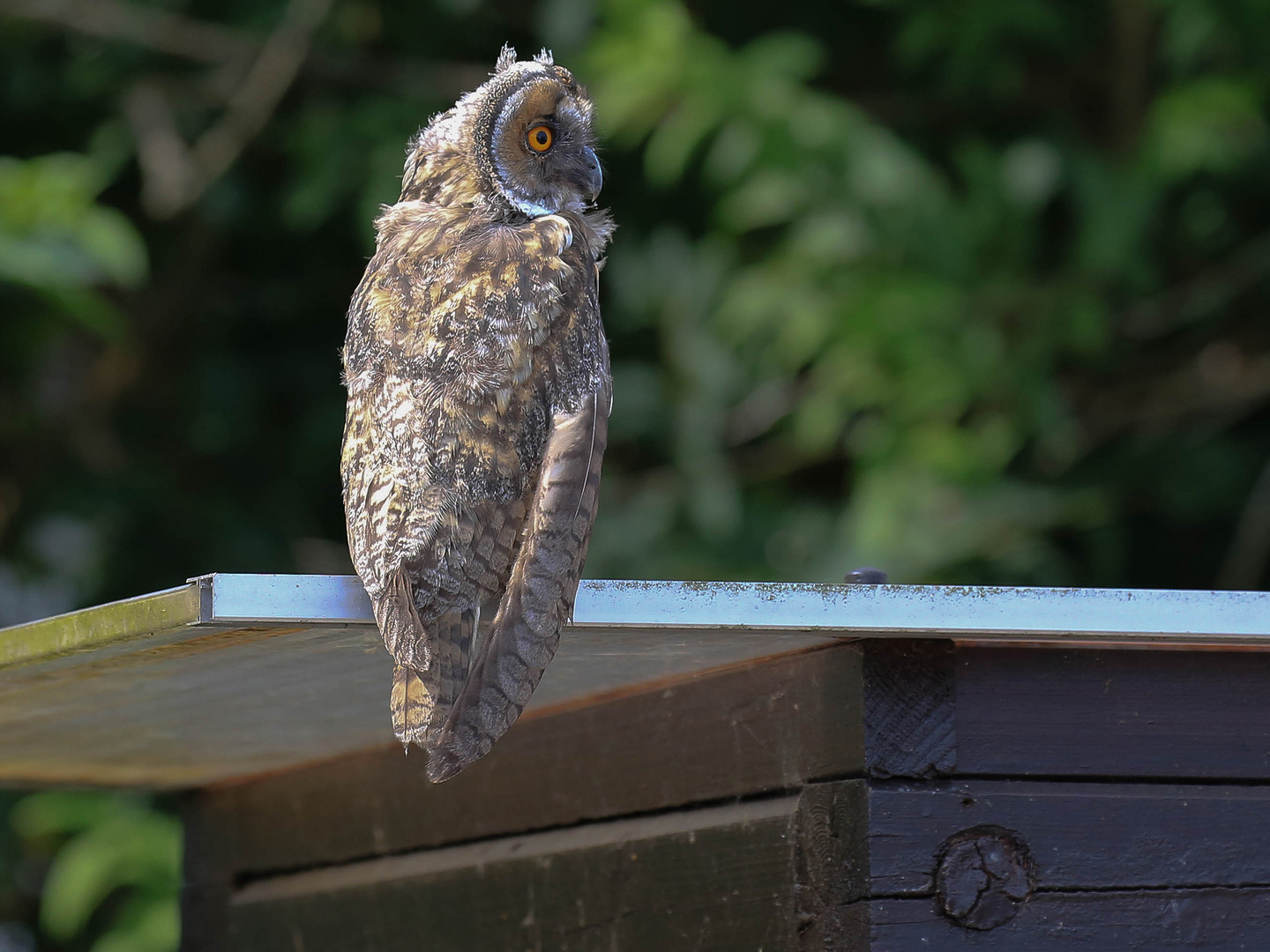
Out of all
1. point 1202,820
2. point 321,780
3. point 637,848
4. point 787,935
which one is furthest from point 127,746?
point 1202,820

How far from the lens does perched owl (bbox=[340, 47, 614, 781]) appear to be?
1756mm

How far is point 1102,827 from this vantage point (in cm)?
186

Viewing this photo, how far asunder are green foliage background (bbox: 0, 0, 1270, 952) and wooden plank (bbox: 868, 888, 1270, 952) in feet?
9.97

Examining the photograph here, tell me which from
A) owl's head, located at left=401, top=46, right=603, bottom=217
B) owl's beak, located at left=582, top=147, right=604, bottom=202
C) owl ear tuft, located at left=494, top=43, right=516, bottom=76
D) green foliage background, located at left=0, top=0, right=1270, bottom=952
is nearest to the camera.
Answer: owl's head, located at left=401, top=46, right=603, bottom=217

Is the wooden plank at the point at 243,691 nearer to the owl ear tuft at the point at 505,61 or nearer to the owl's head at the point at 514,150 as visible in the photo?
the owl's head at the point at 514,150

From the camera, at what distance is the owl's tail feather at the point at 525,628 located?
173cm

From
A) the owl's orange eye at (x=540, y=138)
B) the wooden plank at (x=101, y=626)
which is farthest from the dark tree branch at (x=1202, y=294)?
the wooden plank at (x=101, y=626)

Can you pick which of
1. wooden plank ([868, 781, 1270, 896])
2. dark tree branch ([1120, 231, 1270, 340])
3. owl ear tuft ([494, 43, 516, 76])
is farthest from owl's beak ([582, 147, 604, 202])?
dark tree branch ([1120, 231, 1270, 340])

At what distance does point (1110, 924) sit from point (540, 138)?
4.85 ft

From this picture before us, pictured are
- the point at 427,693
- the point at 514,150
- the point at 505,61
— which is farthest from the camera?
the point at 505,61

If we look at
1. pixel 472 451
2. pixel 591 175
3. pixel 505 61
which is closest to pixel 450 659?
pixel 472 451

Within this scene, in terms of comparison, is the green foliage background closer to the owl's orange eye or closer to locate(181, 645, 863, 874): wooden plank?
locate(181, 645, 863, 874): wooden plank

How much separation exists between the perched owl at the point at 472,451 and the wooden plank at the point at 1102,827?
1.43 ft

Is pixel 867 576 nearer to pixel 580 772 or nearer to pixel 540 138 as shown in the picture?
pixel 580 772
